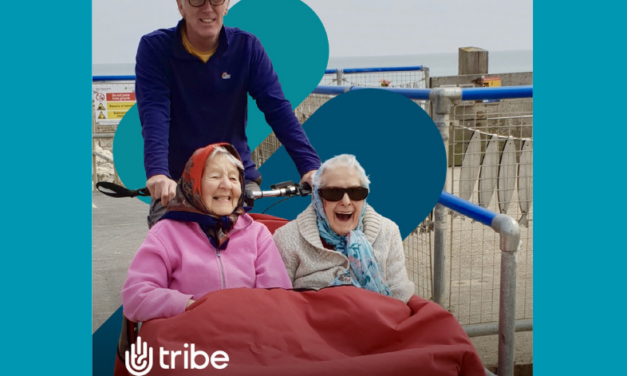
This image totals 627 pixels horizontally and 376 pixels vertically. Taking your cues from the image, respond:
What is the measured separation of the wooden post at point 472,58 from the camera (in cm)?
277

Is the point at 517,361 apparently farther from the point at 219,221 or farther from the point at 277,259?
the point at 219,221

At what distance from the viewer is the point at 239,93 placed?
2.29m

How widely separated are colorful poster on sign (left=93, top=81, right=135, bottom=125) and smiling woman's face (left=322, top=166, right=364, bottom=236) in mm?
1052

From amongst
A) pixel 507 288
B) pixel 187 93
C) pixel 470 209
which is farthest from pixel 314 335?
pixel 470 209

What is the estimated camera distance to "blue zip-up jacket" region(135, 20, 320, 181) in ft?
7.22

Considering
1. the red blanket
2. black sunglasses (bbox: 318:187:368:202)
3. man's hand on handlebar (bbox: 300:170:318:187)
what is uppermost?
man's hand on handlebar (bbox: 300:170:318:187)

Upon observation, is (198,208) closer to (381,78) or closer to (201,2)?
(201,2)

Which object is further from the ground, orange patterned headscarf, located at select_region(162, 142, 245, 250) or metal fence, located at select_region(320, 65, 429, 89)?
metal fence, located at select_region(320, 65, 429, 89)

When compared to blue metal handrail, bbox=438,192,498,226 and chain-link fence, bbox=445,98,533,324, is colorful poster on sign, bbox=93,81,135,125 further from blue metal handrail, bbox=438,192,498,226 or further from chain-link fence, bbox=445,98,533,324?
chain-link fence, bbox=445,98,533,324

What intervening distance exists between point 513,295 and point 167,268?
127 cm

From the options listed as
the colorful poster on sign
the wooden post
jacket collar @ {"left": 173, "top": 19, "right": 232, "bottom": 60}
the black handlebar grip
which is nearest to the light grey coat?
the black handlebar grip

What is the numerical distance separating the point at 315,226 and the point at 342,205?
10 cm

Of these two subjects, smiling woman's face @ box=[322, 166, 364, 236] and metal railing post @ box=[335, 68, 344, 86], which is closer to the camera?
smiling woman's face @ box=[322, 166, 364, 236]

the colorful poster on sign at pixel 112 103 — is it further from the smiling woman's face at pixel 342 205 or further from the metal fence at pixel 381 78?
the metal fence at pixel 381 78
